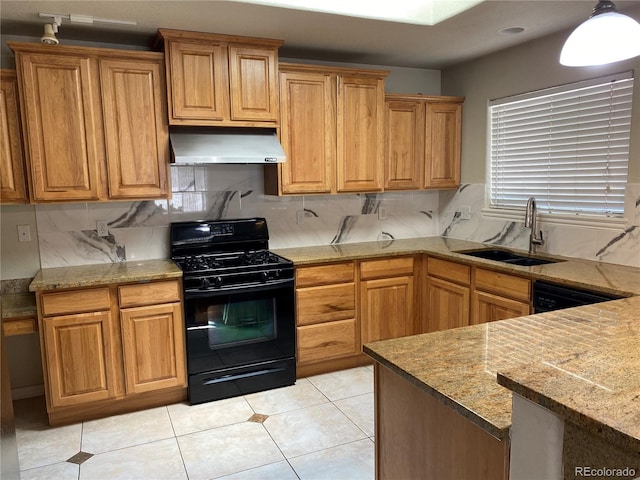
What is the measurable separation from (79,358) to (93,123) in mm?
1443

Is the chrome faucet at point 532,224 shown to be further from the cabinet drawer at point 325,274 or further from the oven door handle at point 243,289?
the oven door handle at point 243,289

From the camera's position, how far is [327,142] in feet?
11.6

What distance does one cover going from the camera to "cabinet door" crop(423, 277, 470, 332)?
3.37 meters

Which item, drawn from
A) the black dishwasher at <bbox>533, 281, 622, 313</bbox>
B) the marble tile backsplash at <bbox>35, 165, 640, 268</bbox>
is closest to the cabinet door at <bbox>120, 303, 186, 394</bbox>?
the marble tile backsplash at <bbox>35, 165, 640, 268</bbox>

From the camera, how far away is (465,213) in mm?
4160

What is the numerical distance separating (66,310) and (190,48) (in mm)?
1790

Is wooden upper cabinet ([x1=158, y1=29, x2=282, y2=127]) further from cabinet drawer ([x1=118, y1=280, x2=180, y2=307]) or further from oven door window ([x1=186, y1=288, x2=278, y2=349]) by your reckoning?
oven door window ([x1=186, y1=288, x2=278, y2=349])

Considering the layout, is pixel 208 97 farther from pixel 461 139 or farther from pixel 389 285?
pixel 461 139

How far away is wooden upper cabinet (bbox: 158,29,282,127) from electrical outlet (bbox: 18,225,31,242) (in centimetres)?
123

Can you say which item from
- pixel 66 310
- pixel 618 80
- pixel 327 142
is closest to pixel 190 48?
pixel 327 142

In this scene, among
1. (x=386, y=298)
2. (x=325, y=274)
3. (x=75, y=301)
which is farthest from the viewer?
(x=386, y=298)

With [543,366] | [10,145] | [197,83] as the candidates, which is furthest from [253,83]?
[543,366]

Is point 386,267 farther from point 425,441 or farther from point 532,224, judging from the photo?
point 425,441

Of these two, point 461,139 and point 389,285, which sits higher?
point 461,139
